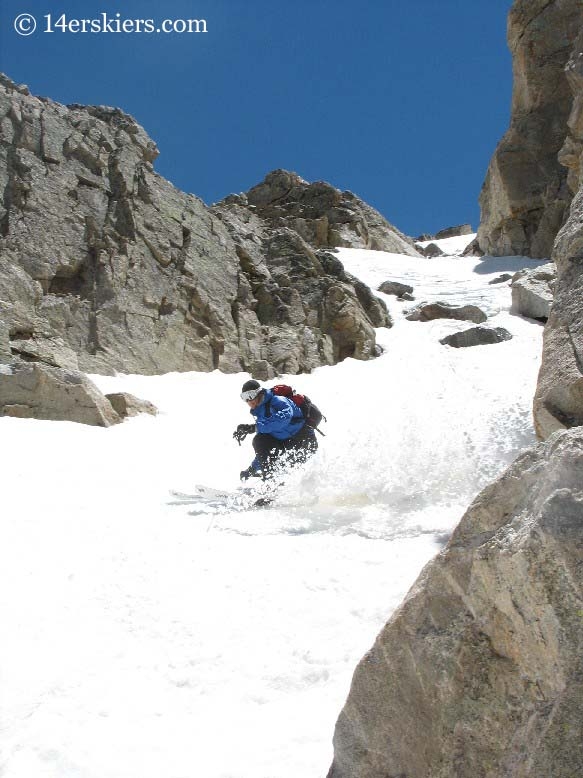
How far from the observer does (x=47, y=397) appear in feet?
37.9

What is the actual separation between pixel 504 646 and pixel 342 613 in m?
1.93

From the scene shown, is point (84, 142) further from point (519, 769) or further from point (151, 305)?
point (519, 769)

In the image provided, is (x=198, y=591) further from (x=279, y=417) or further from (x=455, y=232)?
(x=455, y=232)

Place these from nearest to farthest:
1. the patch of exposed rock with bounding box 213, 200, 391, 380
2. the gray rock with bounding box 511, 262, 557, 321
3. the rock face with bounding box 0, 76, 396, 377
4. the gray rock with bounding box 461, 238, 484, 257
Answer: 1. the rock face with bounding box 0, 76, 396, 377
2. the patch of exposed rock with bounding box 213, 200, 391, 380
3. the gray rock with bounding box 511, 262, 557, 321
4. the gray rock with bounding box 461, 238, 484, 257

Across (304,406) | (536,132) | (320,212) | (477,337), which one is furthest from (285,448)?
(320,212)

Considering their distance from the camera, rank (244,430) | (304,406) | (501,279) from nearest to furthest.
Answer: (304,406) < (244,430) < (501,279)

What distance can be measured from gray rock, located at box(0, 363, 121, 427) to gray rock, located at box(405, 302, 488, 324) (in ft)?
54.9

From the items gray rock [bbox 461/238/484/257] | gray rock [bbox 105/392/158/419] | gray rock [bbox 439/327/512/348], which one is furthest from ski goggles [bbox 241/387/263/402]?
gray rock [bbox 461/238/484/257]

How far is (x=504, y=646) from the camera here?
6.21 feet

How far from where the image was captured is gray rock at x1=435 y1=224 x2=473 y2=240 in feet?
241

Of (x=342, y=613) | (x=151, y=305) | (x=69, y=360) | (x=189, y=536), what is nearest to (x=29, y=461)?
(x=189, y=536)

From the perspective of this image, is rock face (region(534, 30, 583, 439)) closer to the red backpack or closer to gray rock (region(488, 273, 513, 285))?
the red backpack

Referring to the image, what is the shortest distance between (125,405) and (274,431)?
5.57m

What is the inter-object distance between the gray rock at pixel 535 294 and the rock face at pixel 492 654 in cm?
2182
